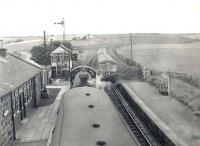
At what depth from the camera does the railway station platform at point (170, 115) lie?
780 inches

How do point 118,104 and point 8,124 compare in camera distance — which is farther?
point 118,104

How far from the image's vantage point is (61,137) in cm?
1162

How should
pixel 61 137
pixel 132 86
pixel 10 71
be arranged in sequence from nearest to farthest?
1. pixel 61 137
2. pixel 10 71
3. pixel 132 86

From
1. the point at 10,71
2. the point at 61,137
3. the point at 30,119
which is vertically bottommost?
the point at 30,119

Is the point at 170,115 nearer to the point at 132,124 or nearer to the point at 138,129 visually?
the point at 132,124

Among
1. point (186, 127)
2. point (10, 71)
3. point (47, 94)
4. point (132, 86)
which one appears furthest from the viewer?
point (132, 86)

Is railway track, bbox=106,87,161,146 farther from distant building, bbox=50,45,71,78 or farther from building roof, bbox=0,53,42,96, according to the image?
distant building, bbox=50,45,71,78

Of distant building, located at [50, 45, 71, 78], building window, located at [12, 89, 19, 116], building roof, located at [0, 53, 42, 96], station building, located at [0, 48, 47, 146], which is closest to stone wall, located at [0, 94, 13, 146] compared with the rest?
station building, located at [0, 48, 47, 146]

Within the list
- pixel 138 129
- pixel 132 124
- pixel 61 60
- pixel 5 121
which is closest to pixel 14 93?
pixel 5 121

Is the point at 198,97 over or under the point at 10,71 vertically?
under

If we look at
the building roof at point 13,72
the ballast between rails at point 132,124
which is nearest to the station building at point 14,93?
the building roof at point 13,72

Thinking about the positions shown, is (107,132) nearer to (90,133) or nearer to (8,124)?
(90,133)

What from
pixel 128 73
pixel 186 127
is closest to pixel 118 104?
pixel 186 127

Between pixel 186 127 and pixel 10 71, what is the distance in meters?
14.3
